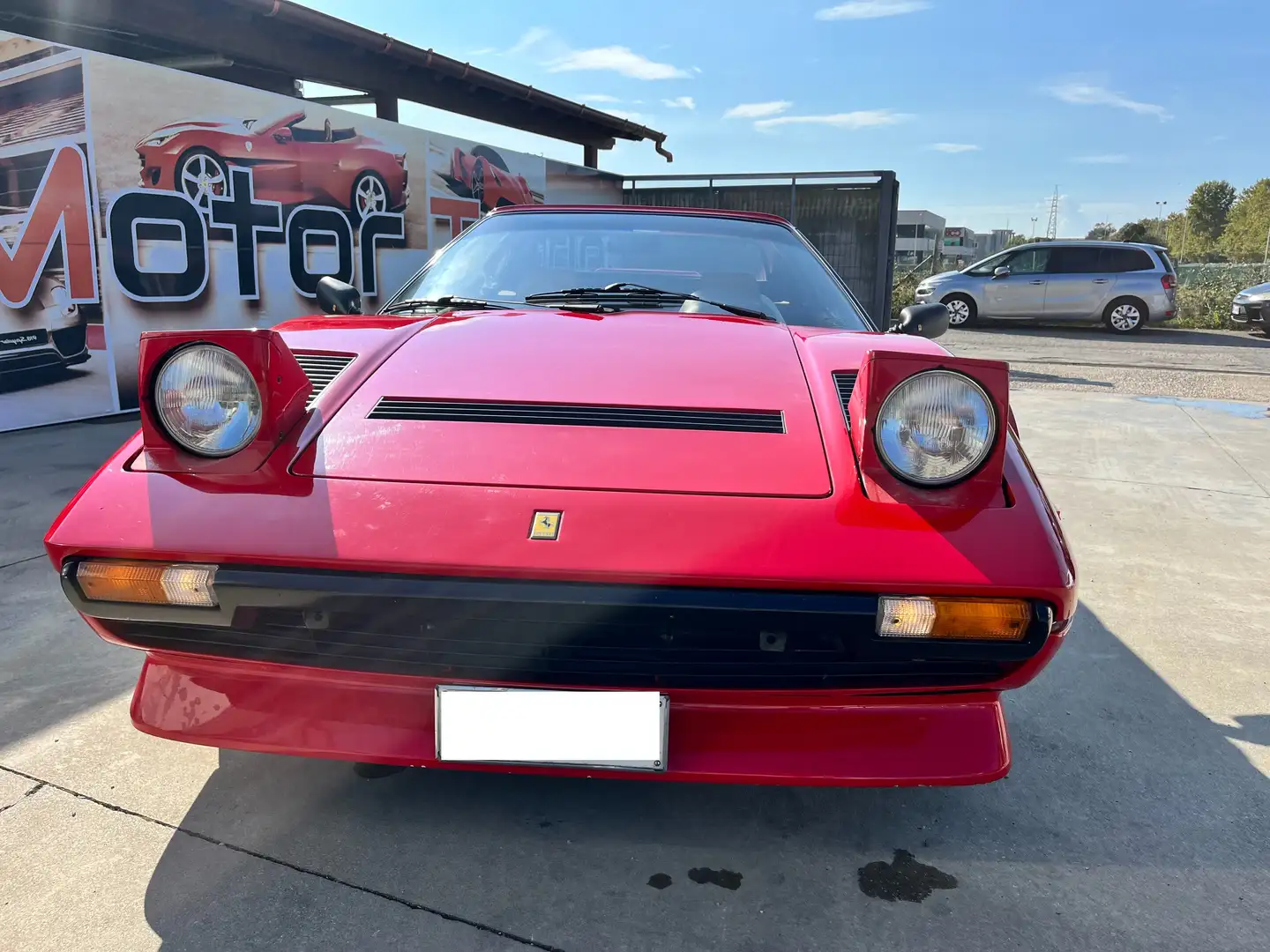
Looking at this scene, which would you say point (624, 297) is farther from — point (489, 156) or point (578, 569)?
point (489, 156)

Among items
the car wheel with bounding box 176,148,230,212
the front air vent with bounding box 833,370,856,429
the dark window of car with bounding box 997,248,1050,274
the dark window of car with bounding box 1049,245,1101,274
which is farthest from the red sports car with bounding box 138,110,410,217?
the dark window of car with bounding box 1049,245,1101,274

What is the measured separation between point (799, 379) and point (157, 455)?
1.26m

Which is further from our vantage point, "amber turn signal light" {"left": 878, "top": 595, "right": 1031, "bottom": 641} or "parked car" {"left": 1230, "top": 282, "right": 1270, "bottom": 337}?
"parked car" {"left": 1230, "top": 282, "right": 1270, "bottom": 337}

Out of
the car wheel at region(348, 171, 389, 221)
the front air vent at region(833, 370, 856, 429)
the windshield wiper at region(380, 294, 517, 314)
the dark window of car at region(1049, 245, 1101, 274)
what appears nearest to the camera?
the front air vent at region(833, 370, 856, 429)

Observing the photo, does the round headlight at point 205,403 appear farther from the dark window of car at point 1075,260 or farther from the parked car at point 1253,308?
the parked car at point 1253,308

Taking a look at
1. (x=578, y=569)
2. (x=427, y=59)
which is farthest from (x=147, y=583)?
(x=427, y=59)

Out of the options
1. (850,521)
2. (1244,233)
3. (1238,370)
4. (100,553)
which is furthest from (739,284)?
(1244,233)

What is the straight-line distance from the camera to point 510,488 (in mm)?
1400

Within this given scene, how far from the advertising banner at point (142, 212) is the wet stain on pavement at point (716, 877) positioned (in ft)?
12.8

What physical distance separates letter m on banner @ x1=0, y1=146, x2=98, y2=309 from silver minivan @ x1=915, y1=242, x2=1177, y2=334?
12.8 metres

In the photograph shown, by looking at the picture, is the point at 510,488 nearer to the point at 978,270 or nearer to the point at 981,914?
the point at 981,914

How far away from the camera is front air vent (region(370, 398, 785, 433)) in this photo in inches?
61.9

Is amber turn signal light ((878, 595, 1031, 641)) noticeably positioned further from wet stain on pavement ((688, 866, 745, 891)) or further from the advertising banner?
the advertising banner

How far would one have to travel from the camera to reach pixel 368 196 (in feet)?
26.5
